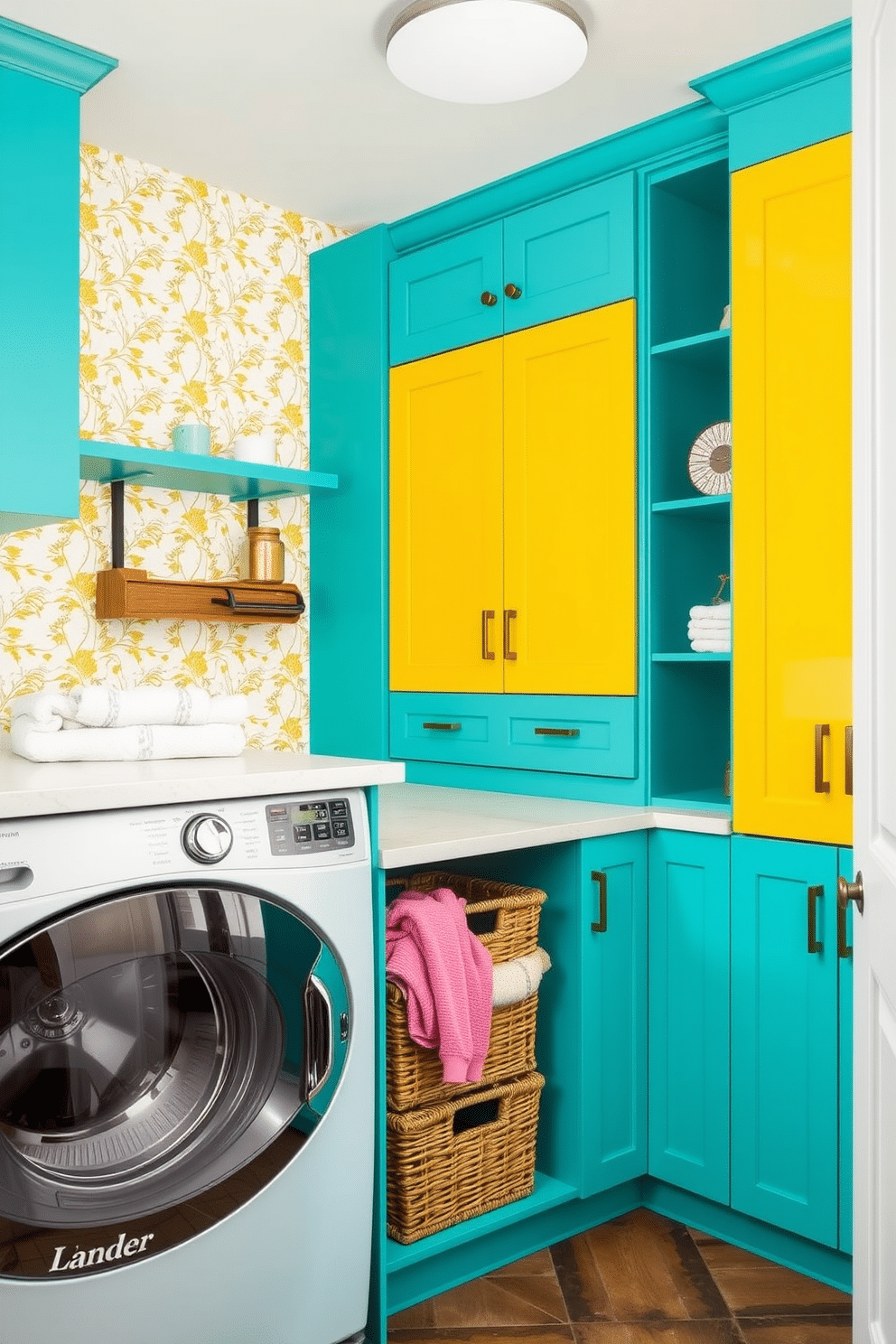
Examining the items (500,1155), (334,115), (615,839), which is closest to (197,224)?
(334,115)

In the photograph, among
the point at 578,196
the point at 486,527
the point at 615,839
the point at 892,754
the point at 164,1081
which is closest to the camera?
the point at 892,754

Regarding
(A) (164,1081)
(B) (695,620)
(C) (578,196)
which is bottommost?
(A) (164,1081)

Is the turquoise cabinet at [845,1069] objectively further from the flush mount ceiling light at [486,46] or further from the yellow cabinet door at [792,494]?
the flush mount ceiling light at [486,46]

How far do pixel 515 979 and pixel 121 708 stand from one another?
93 cm

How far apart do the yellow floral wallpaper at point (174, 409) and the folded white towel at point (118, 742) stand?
89 cm

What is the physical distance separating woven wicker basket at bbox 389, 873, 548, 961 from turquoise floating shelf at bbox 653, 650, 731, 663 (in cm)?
58

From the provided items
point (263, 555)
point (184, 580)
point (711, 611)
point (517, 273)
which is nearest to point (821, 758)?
point (711, 611)

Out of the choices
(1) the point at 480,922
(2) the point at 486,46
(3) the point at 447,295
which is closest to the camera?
(2) the point at 486,46

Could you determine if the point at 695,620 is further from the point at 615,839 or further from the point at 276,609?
the point at 276,609

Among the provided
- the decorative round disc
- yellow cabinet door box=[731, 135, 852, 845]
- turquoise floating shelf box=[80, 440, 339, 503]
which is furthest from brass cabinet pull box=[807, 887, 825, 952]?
turquoise floating shelf box=[80, 440, 339, 503]

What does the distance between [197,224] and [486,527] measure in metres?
1.12

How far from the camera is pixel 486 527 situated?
2951 millimetres

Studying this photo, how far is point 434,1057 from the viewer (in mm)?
2199

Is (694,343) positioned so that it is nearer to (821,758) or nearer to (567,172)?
(567,172)
